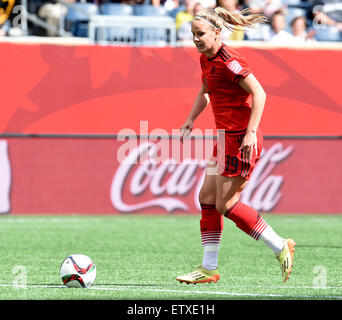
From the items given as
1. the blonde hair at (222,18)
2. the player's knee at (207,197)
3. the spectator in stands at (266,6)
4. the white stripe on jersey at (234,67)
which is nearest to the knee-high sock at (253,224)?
the player's knee at (207,197)

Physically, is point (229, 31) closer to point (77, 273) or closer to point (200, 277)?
point (200, 277)

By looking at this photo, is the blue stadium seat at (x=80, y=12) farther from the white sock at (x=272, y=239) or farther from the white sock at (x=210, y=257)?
the white sock at (x=272, y=239)

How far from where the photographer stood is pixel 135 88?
46.5ft

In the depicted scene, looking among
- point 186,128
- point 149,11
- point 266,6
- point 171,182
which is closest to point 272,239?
point 186,128

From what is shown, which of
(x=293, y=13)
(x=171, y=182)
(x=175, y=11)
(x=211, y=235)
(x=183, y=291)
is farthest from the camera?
(x=293, y=13)

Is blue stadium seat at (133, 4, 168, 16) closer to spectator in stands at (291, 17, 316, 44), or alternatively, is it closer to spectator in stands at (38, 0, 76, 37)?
spectator in stands at (38, 0, 76, 37)

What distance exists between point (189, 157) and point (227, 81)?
7.40m

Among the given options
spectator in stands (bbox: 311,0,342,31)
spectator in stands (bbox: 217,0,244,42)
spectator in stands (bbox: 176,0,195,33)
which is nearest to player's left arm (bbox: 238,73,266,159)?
spectator in stands (bbox: 217,0,244,42)

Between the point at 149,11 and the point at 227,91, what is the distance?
9.23 m

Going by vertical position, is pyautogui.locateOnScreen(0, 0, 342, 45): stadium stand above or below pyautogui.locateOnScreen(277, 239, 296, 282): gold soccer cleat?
above

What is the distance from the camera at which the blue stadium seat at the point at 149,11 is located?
15570mm

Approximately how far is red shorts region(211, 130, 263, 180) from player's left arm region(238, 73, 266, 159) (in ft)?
0.73

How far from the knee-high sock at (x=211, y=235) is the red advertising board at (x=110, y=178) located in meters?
6.80

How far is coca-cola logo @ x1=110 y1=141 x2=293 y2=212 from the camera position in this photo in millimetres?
13820
